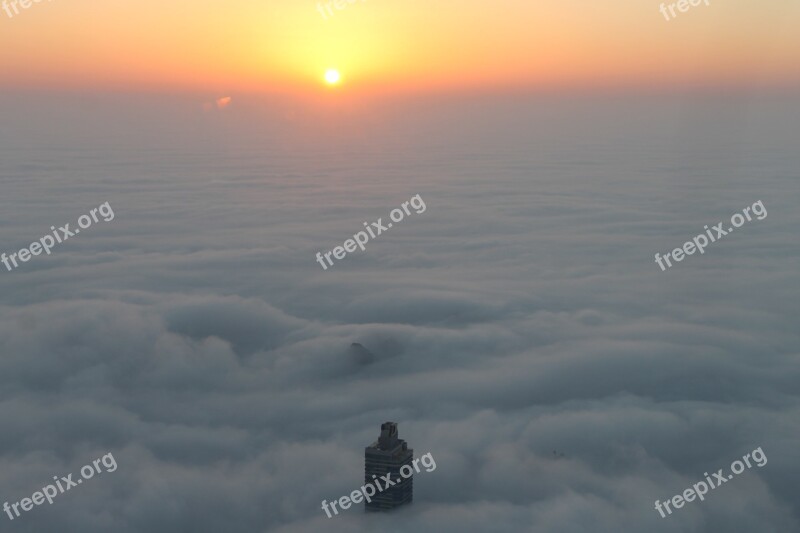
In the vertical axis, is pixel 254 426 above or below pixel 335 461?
above

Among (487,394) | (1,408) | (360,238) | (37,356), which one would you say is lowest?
(487,394)

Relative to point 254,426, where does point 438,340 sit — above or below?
above

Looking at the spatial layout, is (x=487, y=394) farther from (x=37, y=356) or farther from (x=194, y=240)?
(x=194, y=240)

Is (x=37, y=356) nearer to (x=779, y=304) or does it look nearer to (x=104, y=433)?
(x=104, y=433)

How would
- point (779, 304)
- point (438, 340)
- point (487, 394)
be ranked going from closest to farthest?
point (487, 394)
point (438, 340)
point (779, 304)

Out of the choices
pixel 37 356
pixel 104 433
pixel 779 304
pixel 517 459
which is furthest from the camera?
pixel 779 304

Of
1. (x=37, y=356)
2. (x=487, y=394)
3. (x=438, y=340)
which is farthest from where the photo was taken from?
(x=438, y=340)

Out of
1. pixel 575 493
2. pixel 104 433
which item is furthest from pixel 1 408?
pixel 575 493

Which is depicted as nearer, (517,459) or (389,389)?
(517,459)

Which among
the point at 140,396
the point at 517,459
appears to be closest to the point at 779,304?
the point at 517,459
